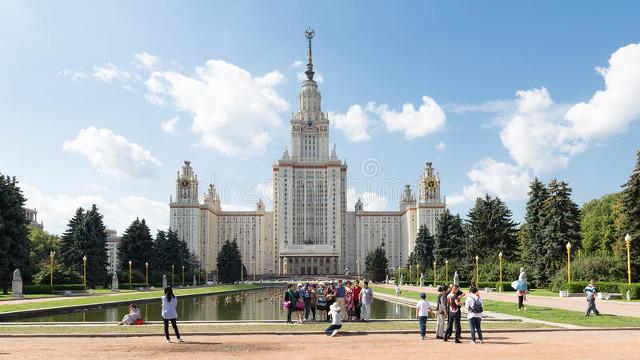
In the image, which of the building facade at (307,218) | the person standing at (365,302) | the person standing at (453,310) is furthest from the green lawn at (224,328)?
the building facade at (307,218)

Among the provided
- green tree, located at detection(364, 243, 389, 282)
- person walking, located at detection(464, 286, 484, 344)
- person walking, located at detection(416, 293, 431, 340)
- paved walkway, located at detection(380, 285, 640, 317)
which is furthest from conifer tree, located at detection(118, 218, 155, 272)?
person walking, located at detection(464, 286, 484, 344)

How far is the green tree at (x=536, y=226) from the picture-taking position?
5669cm

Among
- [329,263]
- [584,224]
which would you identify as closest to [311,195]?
[329,263]

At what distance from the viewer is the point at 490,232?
2800 inches

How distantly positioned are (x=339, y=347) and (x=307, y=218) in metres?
146

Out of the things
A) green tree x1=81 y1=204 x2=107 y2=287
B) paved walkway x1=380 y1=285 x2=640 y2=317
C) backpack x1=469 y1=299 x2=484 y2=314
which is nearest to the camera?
backpack x1=469 y1=299 x2=484 y2=314

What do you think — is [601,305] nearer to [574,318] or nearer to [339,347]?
[574,318]

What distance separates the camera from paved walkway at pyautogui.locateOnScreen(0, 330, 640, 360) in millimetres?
14234

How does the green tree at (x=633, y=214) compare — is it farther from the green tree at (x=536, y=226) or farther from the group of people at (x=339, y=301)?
the group of people at (x=339, y=301)

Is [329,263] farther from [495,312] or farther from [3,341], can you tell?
[3,341]

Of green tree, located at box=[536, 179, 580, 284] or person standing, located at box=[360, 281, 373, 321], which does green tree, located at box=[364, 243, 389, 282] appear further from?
person standing, located at box=[360, 281, 373, 321]

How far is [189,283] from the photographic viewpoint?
96625 millimetres

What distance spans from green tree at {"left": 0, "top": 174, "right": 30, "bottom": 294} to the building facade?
311ft

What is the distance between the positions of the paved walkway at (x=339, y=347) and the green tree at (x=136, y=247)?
6463cm
